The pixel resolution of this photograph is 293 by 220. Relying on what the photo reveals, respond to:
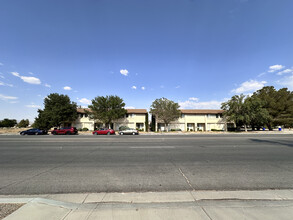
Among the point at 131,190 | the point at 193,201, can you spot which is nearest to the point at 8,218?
the point at 131,190

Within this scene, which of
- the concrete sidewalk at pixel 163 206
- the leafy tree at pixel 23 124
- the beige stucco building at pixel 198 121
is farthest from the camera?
the leafy tree at pixel 23 124

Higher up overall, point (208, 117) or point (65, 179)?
point (208, 117)

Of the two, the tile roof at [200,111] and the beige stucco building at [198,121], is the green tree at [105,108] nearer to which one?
the beige stucco building at [198,121]

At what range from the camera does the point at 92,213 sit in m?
2.54

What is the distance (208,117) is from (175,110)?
11.3m

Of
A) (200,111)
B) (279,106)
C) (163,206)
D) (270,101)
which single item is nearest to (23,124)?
(200,111)

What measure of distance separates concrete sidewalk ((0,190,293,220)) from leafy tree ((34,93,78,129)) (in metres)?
33.6

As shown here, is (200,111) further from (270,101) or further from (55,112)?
(55,112)

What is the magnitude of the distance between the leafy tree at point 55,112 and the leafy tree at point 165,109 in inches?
833

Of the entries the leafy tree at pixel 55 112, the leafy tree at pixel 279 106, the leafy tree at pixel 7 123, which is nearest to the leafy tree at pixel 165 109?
the leafy tree at pixel 55 112

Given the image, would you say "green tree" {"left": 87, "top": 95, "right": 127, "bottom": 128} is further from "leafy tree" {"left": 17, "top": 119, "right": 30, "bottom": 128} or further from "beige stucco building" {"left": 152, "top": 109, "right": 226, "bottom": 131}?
"leafy tree" {"left": 17, "top": 119, "right": 30, "bottom": 128}

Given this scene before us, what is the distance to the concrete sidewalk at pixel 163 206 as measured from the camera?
2467 mm

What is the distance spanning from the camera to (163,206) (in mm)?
2775

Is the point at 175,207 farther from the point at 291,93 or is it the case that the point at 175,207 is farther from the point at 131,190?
the point at 291,93
